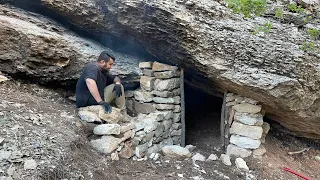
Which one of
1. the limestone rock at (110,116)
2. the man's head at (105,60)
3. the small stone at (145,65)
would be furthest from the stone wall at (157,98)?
the man's head at (105,60)

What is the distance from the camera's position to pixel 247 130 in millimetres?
4262

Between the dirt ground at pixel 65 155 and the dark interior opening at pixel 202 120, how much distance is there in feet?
1.60

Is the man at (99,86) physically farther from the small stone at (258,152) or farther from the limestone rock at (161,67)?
the small stone at (258,152)

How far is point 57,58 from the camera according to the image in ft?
13.3

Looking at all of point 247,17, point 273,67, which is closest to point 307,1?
point 247,17

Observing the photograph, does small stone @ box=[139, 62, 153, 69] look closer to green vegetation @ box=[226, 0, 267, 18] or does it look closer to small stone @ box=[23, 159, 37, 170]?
green vegetation @ box=[226, 0, 267, 18]

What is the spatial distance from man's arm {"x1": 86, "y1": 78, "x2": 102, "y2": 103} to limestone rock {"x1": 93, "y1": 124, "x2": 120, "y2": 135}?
40 centimetres

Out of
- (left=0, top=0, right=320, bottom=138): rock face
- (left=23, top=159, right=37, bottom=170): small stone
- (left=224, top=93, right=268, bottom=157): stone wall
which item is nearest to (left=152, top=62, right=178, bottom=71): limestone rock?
(left=0, top=0, right=320, bottom=138): rock face

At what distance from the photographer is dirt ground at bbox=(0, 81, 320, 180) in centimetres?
264

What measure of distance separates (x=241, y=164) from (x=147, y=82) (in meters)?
1.95

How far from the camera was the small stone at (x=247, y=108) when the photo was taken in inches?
167

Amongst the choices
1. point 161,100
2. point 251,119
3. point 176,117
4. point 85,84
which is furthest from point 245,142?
point 85,84

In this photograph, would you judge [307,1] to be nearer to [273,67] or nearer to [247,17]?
[247,17]

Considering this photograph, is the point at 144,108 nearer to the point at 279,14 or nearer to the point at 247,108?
the point at 247,108
